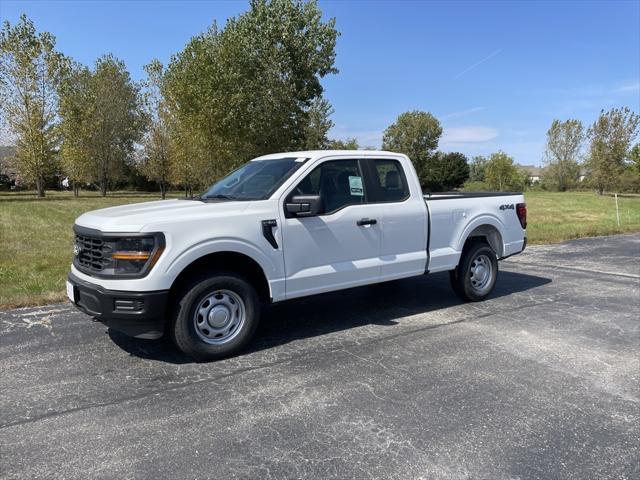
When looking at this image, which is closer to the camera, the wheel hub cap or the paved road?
the paved road

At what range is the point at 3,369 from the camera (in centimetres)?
444

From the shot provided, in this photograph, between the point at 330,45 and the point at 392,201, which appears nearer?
the point at 392,201

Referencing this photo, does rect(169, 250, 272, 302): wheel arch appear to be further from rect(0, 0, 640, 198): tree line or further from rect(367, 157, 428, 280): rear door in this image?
rect(0, 0, 640, 198): tree line

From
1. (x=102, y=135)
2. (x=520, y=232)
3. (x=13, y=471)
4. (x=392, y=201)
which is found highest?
(x=102, y=135)

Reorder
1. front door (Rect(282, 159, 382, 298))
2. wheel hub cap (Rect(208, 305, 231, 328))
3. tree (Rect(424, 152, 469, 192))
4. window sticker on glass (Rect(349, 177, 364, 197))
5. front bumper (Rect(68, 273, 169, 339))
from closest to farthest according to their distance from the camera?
front bumper (Rect(68, 273, 169, 339))
wheel hub cap (Rect(208, 305, 231, 328))
front door (Rect(282, 159, 382, 298))
window sticker on glass (Rect(349, 177, 364, 197))
tree (Rect(424, 152, 469, 192))

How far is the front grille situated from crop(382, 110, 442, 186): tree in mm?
60860

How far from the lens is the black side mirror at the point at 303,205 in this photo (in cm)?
474

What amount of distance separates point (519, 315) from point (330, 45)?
72.6 ft

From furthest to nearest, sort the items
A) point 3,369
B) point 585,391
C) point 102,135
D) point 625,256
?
1. point 102,135
2. point 625,256
3. point 3,369
4. point 585,391

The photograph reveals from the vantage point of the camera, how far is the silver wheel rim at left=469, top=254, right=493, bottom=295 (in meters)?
6.88

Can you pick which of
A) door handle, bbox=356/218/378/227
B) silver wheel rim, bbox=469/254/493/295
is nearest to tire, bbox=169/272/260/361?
door handle, bbox=356/218/378/227

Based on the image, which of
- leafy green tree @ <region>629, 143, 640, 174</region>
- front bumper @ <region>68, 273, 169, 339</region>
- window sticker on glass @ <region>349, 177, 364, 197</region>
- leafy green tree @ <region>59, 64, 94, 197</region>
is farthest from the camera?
leafy green tree @ <region>629, 143, 640, 174</region>

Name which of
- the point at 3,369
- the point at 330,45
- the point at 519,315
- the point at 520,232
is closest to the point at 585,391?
the point at 519,315

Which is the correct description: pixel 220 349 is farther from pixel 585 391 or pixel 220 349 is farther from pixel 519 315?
pixel 519 315
